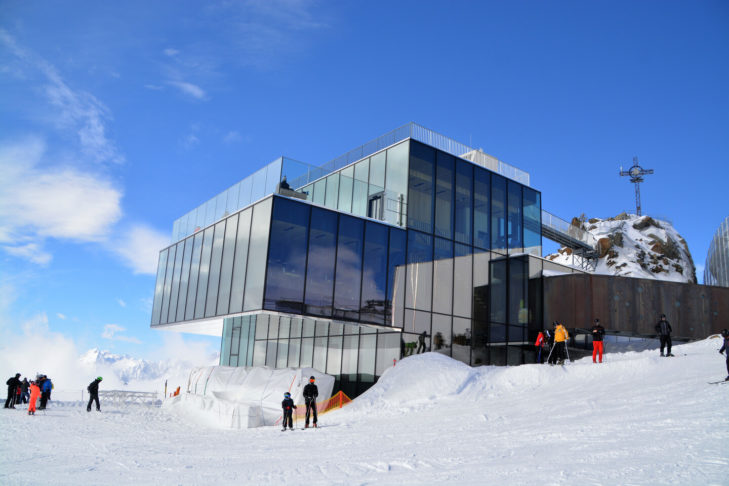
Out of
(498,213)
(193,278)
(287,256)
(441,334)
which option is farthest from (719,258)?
(193,278)

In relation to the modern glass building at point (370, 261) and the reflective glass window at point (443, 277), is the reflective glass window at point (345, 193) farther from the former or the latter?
the reflective glass window at point (443, 277)

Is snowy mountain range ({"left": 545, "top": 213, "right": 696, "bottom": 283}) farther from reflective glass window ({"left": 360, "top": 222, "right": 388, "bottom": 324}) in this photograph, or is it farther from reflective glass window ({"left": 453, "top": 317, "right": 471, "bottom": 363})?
reflective glass window ({"left": 360, "top": 222, "right": 388, "bottom": 324})

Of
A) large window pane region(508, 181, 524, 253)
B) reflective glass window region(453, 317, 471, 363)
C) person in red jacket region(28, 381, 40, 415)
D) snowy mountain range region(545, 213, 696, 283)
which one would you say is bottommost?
person in red jacket region(28, 381, 40, 415)

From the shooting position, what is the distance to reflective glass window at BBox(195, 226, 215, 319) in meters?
27.8

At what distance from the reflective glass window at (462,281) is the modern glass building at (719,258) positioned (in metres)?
33.5

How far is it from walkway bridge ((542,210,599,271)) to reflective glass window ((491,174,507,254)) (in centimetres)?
990

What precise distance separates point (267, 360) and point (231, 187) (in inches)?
388

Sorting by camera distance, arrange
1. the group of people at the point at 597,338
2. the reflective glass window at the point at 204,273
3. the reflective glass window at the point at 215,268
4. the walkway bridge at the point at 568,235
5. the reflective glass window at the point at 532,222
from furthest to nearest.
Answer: the walkway bridge at the point at 568,235 → the reflective glass window at the point at 532,222 → the reflective glass window at the point at 204,273 → the reflective glass window at the point at 215,268 → the group of people at the point at 597,338

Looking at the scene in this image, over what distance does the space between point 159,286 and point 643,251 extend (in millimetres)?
55093

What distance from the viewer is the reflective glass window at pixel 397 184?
26.8 metres

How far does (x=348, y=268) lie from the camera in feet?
79.2

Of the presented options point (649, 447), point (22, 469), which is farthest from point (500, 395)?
point (22, 469)

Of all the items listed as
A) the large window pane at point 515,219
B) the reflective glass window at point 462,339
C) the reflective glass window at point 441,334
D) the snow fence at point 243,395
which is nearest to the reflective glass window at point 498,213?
the large window pane at point 515,219

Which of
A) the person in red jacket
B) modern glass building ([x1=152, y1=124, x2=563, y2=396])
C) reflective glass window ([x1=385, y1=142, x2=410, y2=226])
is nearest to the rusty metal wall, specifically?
modern glass building ([x1=152, y1=124, x2=563, y2=396])
